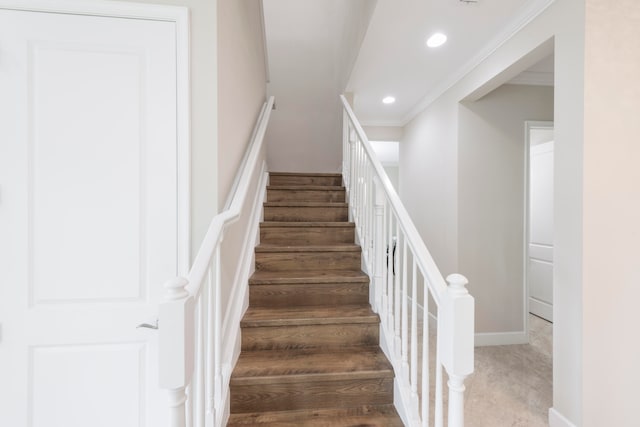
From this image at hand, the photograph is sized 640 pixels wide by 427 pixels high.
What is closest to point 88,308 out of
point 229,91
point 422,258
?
point 229,91

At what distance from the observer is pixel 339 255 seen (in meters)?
2.16

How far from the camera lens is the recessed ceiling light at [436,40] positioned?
226cm

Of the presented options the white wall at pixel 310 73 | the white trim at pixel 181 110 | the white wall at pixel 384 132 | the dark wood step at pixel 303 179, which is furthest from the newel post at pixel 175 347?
the white wall at pixel 384 132

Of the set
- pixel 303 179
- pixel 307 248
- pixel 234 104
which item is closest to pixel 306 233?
pixel 307 248

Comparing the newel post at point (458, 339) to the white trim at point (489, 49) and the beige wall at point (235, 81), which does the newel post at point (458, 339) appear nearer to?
the beige wall at point (235, 81)

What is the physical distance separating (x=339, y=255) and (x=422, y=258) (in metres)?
1.04

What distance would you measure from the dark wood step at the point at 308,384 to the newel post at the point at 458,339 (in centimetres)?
56

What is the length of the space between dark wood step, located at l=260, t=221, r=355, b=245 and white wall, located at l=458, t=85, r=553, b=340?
1262 mm

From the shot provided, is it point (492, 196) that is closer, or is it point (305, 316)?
point (305, 316)

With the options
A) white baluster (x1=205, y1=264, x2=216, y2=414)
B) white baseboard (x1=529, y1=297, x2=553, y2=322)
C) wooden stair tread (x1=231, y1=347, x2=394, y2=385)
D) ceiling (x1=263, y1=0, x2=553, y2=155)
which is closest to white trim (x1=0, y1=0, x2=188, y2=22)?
white baluster (x1=205, y1=264, x2=216, y2=414)

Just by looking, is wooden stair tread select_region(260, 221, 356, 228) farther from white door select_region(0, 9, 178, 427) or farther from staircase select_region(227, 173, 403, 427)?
white door select_region(0, 9, 178, 427)

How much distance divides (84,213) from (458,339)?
1.53 m

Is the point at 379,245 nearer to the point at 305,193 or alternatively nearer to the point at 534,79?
the point at 305,193

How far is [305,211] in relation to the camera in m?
2.63
